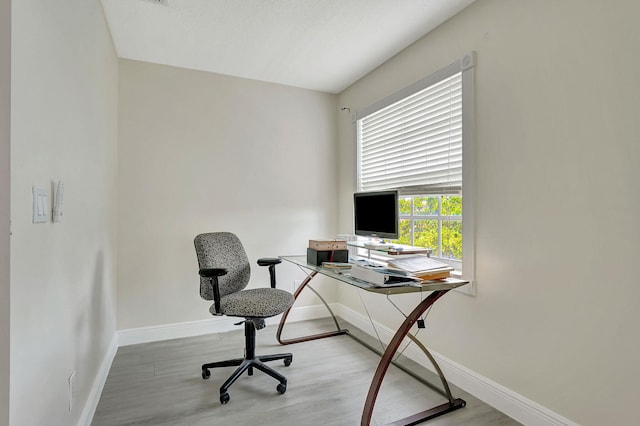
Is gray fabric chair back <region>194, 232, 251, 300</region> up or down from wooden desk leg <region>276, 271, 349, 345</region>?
up

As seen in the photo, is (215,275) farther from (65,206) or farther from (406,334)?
(406,334)

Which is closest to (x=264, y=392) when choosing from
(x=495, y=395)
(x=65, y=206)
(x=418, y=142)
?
(x=495, y=395)

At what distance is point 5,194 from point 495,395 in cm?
242

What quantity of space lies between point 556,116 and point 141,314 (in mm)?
3329

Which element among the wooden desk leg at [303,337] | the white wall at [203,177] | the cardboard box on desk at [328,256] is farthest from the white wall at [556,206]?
the white wall at [203,177]

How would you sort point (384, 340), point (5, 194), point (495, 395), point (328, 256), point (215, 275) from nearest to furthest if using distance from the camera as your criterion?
point (5, 194)
point (495, 395)
point (215, 275)
point (328, 256)
point (384, 340)

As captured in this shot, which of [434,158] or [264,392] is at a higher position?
[434,158]

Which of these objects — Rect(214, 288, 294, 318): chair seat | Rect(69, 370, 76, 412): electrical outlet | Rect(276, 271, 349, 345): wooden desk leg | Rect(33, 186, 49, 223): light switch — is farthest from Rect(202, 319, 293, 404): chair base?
Rect(33, 186, 49, 223): light switch

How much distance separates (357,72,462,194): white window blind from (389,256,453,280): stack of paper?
24.3 inches

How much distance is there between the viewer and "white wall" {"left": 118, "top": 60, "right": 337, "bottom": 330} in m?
2.93

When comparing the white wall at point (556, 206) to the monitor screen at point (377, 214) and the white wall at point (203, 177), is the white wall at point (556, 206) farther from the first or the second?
the white wall at point (203, 177)

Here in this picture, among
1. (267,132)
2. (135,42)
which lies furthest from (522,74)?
(135,42)

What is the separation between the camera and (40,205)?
1.12 meters

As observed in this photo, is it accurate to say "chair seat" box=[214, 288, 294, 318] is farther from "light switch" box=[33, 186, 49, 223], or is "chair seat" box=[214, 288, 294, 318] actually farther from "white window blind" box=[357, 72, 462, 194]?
"white window blind" box=[357, 72, 462, 194]
